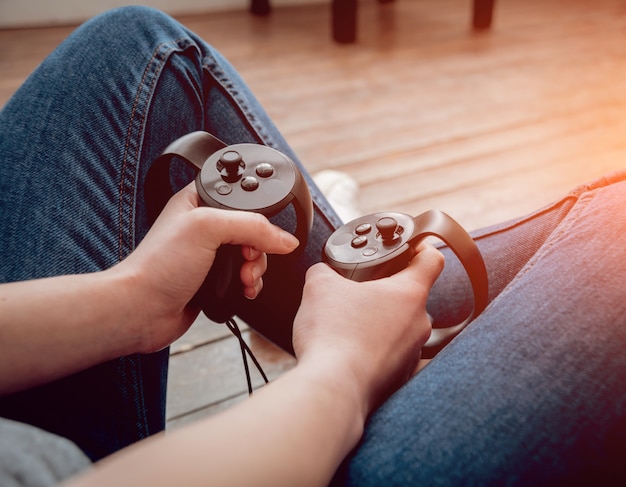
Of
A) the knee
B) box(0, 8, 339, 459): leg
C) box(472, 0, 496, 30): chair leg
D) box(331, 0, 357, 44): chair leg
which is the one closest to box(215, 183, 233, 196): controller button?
box(0, 8, 339, 459): leg

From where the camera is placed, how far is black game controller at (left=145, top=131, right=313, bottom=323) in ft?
1.68

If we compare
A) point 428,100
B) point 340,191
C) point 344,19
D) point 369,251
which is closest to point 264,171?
point 369,251

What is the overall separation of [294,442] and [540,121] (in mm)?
1596

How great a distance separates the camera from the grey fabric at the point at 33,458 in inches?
11.7

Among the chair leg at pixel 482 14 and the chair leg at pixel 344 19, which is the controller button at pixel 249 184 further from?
the chair leg at pixel 482 14

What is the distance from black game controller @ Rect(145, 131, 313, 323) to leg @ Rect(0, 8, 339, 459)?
62 mm

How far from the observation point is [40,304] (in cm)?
45

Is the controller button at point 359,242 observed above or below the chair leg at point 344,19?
above

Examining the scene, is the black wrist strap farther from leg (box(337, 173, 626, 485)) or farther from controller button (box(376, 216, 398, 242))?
leg (box(337, 173, 626, 485))

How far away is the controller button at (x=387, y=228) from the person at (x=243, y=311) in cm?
3

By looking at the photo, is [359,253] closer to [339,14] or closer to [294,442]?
[294,442]

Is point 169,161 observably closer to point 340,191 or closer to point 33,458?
point 33,458

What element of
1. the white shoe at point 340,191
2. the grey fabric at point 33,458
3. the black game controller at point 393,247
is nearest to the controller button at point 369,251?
the black game controller at point 393,247

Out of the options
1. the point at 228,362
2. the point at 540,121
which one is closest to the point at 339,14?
the point at 540,121
